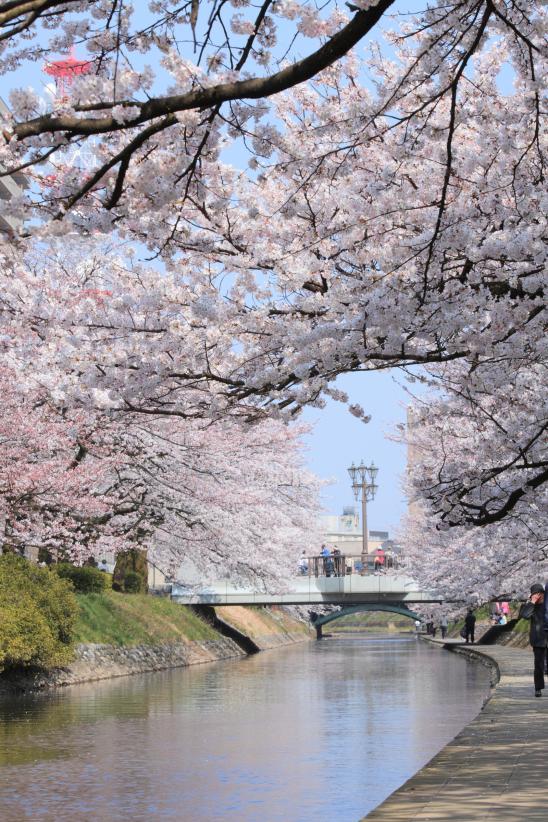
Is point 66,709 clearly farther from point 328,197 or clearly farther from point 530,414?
point 328,197

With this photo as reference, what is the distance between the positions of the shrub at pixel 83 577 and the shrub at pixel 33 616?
5796 mm

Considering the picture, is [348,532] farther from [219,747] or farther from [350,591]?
[219,747]

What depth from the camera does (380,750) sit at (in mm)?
13336

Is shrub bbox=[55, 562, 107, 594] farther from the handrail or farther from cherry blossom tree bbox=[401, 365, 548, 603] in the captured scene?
the handrail

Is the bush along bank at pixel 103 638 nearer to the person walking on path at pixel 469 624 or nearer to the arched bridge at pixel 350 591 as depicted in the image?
the arched bridge at pixel 350 591

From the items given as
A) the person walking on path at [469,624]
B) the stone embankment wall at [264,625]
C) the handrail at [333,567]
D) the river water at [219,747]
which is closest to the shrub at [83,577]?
the river water at [219,747]

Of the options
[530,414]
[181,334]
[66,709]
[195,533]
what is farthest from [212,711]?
[195,533]

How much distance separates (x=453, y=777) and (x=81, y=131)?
5901mm

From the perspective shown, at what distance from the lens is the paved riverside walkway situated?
748cm

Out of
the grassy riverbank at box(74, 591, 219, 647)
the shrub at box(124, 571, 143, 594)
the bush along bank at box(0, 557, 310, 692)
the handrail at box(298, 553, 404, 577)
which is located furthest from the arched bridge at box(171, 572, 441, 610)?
the shrub at box(124, 571, 143, 594)

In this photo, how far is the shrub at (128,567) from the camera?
3894 cm

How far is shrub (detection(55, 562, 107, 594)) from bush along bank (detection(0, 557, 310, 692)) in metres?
0.25

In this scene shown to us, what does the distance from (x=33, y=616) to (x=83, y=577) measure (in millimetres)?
10459

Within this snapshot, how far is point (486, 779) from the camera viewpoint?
9141 mm
